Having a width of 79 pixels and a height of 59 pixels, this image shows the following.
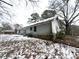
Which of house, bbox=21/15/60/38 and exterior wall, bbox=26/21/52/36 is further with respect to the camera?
exterior wall, bbox=26/21/52/36

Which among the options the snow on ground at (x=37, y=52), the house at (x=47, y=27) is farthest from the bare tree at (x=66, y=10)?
the snow on ground at (x=37, y=52)

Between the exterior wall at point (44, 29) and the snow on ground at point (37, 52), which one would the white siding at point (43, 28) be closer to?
the exterior wall at point (44, 29)

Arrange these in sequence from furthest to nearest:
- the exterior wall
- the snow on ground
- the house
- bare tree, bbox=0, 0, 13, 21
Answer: the exterior wall → the house → bare tree, bbox=0, 0, 13, 21 → the snow on ground

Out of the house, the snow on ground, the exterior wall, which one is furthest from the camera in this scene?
the exterior wall

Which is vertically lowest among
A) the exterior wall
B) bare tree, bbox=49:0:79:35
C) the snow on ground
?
the snow on ground

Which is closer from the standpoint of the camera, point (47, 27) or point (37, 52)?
point (37, 52)

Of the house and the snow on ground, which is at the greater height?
the house

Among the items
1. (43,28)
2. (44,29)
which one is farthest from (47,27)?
(43,28)

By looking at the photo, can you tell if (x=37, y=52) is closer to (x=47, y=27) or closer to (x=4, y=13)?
(x=4, y=13)

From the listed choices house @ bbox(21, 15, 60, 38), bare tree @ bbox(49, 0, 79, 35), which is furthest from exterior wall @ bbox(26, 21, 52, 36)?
bare tree @ bbox(49, 0, 79, 35)

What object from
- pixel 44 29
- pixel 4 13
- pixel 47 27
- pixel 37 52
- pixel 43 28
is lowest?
pixel 37 52

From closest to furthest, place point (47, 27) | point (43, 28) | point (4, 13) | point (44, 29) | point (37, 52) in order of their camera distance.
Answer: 1. point (37, 52)
2. point (4, 13)
3. point (47, 27)
4. point (44, 29)
5. point (43, 28)

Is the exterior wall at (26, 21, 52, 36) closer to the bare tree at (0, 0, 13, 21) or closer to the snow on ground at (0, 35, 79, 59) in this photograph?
the snow on ground at (0, 35, 79, 59)

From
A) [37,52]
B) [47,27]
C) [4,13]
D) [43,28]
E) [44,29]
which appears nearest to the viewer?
[37,52]
